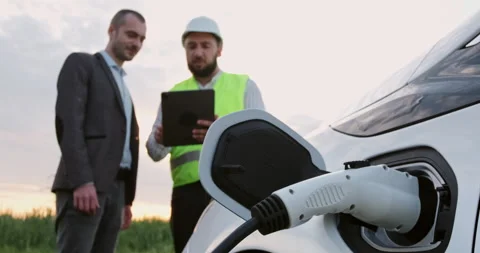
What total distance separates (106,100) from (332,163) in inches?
102

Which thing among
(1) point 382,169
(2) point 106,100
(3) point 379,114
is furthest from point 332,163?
(2) point 106,100

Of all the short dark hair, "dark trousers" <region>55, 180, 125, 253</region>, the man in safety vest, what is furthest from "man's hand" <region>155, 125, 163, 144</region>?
the short dark hair

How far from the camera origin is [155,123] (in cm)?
446

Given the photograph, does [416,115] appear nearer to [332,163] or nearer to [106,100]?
[332,163]

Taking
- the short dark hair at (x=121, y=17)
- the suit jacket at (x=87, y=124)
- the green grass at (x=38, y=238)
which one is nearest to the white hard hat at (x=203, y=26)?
the short dark hair at (x=121, y=17)

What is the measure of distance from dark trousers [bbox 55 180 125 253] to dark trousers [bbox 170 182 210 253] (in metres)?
0.34

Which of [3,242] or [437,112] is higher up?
[437,112]

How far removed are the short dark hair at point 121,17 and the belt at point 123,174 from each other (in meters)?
0.88

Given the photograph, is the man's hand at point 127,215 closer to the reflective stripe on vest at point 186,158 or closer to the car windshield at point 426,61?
the reflective stripe on vest at point 186,158

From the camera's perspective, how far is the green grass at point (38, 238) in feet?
25.3

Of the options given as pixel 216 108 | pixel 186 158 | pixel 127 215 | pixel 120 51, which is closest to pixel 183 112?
pixel 186 158

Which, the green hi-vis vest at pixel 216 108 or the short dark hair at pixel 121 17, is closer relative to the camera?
the green hi-vis vest at pixel 216 108

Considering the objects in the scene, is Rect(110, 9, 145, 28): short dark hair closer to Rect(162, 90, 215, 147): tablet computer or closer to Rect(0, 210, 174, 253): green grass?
Rect(162, 90, 215, 147): tablet computer

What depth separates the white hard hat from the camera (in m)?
4.48
